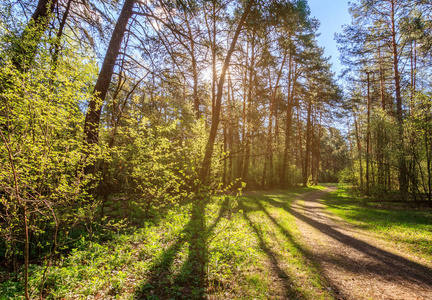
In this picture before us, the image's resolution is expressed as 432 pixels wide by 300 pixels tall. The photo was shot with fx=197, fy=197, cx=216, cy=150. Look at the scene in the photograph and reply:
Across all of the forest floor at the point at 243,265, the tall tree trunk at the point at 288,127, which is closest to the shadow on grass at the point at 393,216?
the forest floor at the point at 243,265

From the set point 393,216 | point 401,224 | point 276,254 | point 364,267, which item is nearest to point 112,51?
point 276,254

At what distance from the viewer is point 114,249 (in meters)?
4.56

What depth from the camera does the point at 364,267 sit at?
4.27m

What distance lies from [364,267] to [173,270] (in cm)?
407

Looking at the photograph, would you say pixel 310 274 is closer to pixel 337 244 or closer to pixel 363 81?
pixel 337 244

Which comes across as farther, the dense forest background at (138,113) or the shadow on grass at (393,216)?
the shadow on grass at (393,216)

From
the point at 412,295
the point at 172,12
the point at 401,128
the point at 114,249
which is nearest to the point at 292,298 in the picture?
the point at 412,295

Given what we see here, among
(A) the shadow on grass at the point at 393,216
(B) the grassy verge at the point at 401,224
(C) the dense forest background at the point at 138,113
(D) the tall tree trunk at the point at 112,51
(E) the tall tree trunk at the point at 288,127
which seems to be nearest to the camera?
(C) the dense forest background at the point at 138,113

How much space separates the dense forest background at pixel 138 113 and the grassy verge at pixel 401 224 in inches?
72.0

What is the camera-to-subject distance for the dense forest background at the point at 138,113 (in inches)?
115

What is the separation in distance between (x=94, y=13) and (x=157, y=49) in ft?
7.16

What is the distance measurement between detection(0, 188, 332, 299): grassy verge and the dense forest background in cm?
34

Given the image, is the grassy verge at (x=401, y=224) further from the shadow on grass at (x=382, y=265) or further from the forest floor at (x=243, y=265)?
the shadow on grass at (x=382, y=265)

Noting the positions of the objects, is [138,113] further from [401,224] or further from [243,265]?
[401,224]
